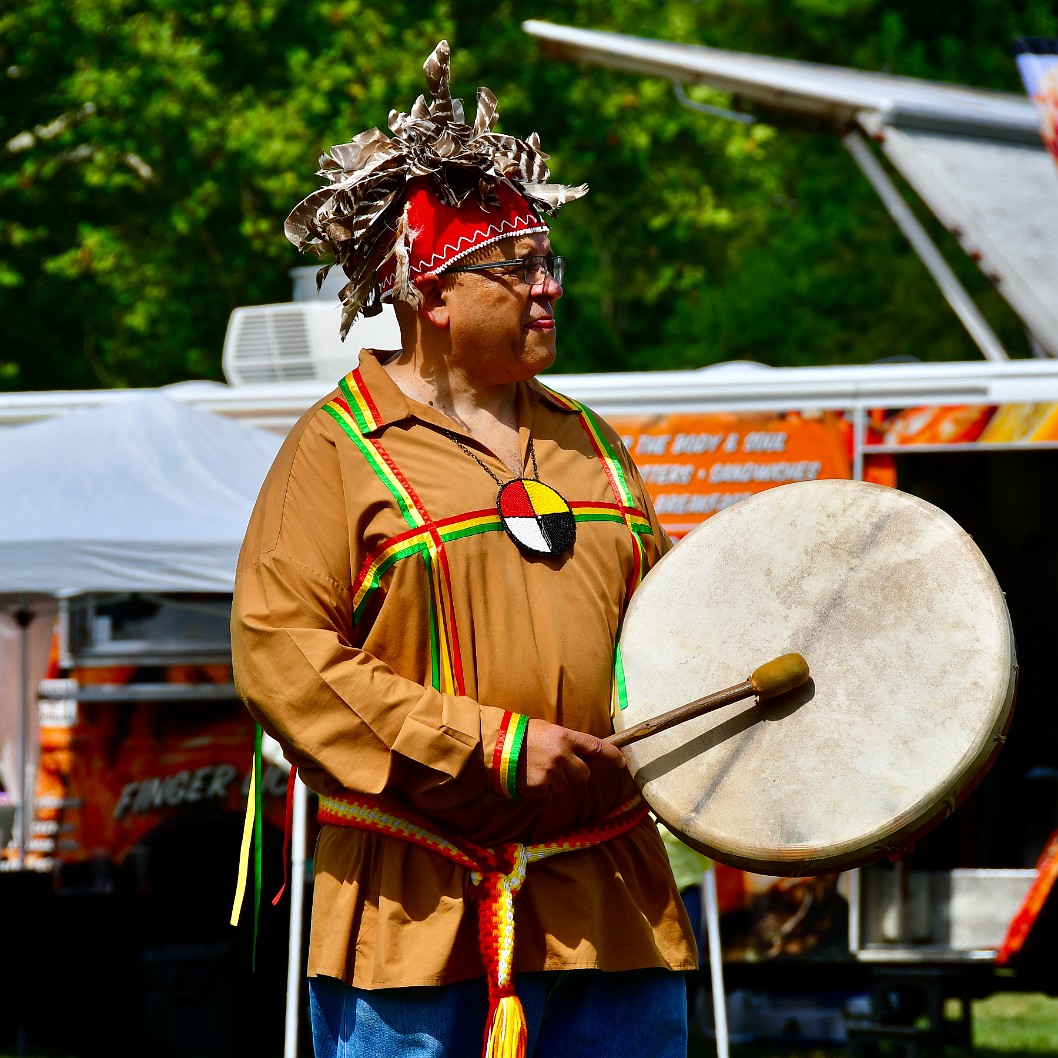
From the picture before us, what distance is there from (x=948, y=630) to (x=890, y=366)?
171 inches

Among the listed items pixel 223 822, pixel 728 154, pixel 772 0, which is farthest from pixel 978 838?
pixel 772 0

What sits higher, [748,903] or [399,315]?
[399,315]

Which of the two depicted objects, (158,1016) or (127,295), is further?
(127,295)

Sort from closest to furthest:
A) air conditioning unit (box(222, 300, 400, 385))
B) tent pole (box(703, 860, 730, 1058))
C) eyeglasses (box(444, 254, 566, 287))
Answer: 1. eyeglasses (box(444, 254, 566, 287))
2. tent pole (box(703, 860, 730, 1058))
3. air conditioning unit (box(222, 300, 400, 385))

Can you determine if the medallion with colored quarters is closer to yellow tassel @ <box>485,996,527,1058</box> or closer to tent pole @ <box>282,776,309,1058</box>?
yellow tassel @ <box>485,996,527,1058</box>

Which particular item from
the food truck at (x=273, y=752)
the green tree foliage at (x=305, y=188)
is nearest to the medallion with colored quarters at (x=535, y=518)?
the food truck at (x=273, y=752)

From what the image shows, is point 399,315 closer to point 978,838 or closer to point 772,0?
point 978,838

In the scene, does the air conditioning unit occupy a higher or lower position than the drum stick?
higher

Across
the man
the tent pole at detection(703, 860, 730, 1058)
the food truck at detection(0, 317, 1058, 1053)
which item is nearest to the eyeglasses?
the man

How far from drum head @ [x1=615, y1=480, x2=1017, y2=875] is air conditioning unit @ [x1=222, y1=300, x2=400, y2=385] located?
4971 mm

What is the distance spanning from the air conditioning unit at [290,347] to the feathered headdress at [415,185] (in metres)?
4.72

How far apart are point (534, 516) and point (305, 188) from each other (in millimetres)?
10126

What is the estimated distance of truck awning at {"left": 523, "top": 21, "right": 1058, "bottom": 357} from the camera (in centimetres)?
809

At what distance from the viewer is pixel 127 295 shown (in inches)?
536
